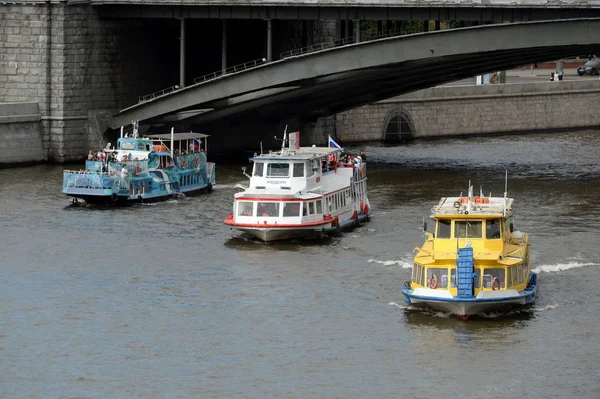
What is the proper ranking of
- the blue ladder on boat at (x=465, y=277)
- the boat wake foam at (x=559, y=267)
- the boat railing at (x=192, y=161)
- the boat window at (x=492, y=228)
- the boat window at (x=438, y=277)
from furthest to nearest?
the boat railing at (x=192, y=161), the boat wake foam at (x=559, y=267), the boat window at (x=492, y=228), the boat window at (x=438, y=277), the blue ladder on boat at (x=465, y=277)

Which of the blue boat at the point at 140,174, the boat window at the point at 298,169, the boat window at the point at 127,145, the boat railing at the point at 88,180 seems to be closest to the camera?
the boat window at the point at 298,169

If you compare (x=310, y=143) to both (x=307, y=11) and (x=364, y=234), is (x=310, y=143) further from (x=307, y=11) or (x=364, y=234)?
(x=364, y=234)

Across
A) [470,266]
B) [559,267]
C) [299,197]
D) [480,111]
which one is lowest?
[559,267]

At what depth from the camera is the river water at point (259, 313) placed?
145ft

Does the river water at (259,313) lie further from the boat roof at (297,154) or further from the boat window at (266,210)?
the boat roof at (297,154)

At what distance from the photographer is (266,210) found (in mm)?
64688

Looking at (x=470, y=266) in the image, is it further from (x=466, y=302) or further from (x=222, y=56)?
(x=222, y=56)

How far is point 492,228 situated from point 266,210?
13830 mm

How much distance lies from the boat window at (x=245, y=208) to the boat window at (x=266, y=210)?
0.29 meters

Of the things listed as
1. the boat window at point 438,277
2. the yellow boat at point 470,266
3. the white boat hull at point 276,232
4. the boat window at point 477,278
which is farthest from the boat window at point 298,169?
the boat window at point 477,278

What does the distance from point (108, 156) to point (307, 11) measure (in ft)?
42.5

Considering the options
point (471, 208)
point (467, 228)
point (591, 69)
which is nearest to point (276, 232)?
point (471, 208)

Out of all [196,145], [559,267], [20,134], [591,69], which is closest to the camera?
[559,267]

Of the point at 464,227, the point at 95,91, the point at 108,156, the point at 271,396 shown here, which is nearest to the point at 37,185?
the point at 108,156
